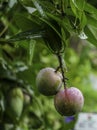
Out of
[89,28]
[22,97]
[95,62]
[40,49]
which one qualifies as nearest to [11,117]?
[22,97]

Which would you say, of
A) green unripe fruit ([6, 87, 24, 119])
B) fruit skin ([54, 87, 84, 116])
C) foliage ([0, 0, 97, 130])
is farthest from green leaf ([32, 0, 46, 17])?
green unripe fruit ([6, 87, 24, 119])

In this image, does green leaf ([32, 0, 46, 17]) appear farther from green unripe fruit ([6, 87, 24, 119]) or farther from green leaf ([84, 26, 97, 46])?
green unripe fruit ([6, 87, 24, 119])

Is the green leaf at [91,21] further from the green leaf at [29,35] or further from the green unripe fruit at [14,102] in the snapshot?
the green unripe fruit at [14,102]

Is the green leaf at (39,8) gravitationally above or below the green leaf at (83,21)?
above

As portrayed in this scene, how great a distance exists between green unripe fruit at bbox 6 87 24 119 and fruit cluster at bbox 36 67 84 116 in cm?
42

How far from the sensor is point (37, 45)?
122cm

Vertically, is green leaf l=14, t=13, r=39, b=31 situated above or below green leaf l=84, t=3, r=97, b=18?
Answer: below

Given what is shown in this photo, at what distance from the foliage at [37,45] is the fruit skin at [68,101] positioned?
58mm

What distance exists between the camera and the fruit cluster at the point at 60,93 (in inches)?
29.5

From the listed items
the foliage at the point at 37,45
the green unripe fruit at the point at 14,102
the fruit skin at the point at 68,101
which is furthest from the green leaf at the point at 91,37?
the green unripe fruit at the point at 14,102

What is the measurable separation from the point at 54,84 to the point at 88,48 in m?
1.46

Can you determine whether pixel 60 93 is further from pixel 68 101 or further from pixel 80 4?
pixel 80 4

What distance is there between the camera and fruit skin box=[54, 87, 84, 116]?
0.75 m

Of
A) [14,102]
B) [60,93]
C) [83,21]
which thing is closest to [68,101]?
[60,93]
